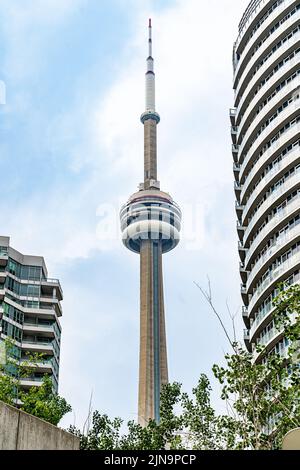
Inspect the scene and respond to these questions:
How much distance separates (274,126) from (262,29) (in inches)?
444

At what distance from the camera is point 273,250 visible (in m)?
57.2

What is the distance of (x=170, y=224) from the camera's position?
151m

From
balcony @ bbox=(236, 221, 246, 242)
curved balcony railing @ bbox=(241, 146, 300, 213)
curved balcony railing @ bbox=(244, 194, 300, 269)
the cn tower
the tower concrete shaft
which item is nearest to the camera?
curved balcony railing @ bbox=(244, 194, 300, 269)

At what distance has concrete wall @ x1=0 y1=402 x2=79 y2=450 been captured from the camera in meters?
9.45

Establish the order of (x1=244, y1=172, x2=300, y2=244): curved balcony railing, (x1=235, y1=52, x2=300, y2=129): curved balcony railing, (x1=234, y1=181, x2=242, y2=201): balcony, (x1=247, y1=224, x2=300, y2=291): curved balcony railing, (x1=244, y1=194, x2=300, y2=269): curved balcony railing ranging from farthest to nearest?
(x1=234, y1=181, x2=242, y2=201): balcony < (x1=235, y1=52, x2=300, y2=129): curved balcony railing < (x1=244, y1=172, x2=300, y2=244): curved balcony railing < (x1=244, y1=194, x2=300, y2=269): curved balcony railing < (x1=247, y1=224, x2=300, y2=291): curved balcony railing

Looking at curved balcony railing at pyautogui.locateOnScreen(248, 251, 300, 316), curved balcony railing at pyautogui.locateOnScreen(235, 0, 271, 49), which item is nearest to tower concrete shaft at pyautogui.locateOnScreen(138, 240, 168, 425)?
curved balcony railing at pyautogui.locateOnScreen(248, 251, 300, 316)

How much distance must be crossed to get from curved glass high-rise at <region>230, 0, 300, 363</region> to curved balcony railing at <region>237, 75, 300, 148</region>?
3.3 inches

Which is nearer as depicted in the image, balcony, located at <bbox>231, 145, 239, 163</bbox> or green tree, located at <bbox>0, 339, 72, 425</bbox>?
green tree, located at <bbox>0, 339, 72, 425</bbox>

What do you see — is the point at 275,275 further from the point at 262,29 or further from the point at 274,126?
the point at 262,29

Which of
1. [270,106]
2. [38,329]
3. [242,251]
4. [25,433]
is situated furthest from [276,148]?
[25,433]

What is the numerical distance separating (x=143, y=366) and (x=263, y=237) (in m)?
69.6

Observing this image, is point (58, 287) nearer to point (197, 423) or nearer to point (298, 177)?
point (298, 177)

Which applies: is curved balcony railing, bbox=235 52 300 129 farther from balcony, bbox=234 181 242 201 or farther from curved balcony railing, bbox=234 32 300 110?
balcony, bbox=234 181 242 201

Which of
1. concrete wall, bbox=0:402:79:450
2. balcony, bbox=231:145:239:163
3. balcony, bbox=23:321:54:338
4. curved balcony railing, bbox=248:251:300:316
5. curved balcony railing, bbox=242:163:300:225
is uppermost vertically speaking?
balcony, bbox=231:145:239:163
